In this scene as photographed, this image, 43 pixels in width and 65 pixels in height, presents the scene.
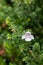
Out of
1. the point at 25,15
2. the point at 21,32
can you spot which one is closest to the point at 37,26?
the point at 25,15

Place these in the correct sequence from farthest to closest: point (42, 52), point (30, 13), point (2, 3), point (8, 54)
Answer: point (2, 3) → point (8, 54) → point (30, 13) → point (42, 52)

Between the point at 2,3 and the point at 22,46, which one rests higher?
the point at 22,46

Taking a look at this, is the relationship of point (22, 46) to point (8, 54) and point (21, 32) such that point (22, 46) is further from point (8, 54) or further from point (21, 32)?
point (8, 54)

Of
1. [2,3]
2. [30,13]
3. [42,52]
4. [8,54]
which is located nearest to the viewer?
[42,52]

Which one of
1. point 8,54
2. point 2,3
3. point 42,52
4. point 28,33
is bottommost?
point 8,54

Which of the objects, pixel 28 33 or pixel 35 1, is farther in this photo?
pixel 35 1

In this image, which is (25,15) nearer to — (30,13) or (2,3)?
(30,13)

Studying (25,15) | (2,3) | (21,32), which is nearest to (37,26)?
(25,15)
